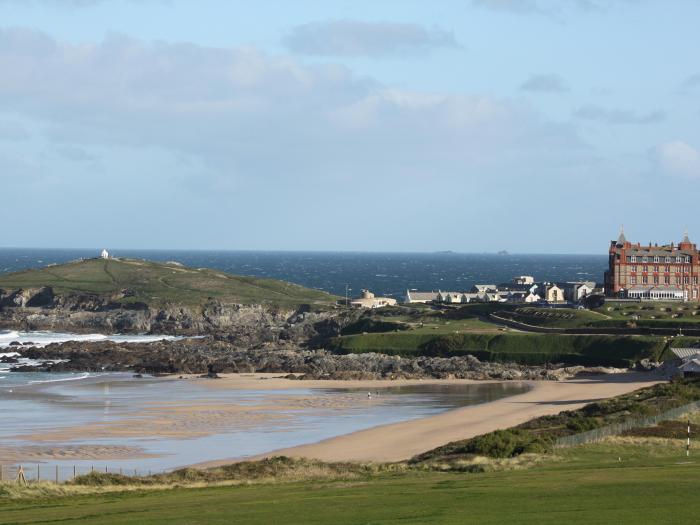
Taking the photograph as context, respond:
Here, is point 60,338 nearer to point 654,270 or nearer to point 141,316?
point 141,316

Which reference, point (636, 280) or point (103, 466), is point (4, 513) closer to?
point (103, 466)

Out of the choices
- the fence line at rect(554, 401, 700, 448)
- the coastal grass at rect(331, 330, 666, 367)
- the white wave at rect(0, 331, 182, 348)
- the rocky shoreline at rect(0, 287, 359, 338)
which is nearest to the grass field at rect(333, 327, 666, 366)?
the coastal grass at rect(331, 330, 666, 367)

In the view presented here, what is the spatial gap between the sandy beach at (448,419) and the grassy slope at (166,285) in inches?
2673

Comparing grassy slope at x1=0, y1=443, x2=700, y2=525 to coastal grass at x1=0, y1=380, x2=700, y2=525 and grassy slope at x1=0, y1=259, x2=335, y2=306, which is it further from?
grassy slope at x1=0, y1=259, x2=335, y2=306

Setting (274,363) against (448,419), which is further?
(274,363)

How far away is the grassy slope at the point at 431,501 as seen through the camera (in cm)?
3231

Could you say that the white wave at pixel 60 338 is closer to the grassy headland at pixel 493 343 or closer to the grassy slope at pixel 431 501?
the grassy headland at pixel 493 343

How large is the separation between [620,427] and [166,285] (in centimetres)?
13332

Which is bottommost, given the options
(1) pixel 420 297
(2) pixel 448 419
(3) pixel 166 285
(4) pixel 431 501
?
(2) pixel 448 419

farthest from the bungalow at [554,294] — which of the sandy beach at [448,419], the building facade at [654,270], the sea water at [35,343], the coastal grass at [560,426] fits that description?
the coastal grass at [560,426]

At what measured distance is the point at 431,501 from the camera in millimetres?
35750

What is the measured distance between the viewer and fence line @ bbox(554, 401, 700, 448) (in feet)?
172

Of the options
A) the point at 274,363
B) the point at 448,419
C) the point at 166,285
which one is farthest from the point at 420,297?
the point at 448,419

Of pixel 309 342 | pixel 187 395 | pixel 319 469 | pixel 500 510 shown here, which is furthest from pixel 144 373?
pixel 500 510
